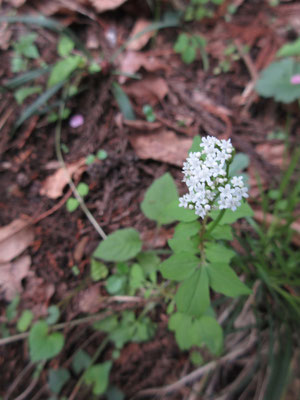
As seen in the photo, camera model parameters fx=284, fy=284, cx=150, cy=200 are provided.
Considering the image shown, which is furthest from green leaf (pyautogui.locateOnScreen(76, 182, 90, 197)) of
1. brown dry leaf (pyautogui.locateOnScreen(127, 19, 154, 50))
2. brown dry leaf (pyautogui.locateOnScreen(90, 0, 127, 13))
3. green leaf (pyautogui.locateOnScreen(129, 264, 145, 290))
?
brown dry leaf (pyautogui.locateOnScreen(90, 0, 127, 13))

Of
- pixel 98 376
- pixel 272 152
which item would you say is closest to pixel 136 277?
pixel 98 376

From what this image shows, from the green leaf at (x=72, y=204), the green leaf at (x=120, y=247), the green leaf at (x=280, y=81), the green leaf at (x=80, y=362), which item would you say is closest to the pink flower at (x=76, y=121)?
the green leaf at (x=72, y=204)

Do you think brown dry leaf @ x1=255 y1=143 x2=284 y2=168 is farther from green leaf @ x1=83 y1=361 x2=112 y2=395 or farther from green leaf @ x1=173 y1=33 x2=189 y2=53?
green leaf @ x1=83 y1=361 x2=112 y2=395

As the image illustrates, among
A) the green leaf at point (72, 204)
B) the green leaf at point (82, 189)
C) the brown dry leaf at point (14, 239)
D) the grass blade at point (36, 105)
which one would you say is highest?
the grass blade at point (36, 105)

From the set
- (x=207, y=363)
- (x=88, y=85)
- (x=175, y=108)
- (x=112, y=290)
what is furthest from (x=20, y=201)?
(x=207, y=363)

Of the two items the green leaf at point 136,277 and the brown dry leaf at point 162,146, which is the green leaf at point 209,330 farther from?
the brown dry leaf at point 162,146

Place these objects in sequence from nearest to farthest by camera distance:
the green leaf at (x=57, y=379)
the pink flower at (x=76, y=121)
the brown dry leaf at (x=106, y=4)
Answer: the green leaf at (x=57, y=379)
the pink flower at (x=76, y=121)
the brown dry leaf at (x=106, y=4)

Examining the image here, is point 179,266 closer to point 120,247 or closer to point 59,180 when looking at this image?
point 120,247
